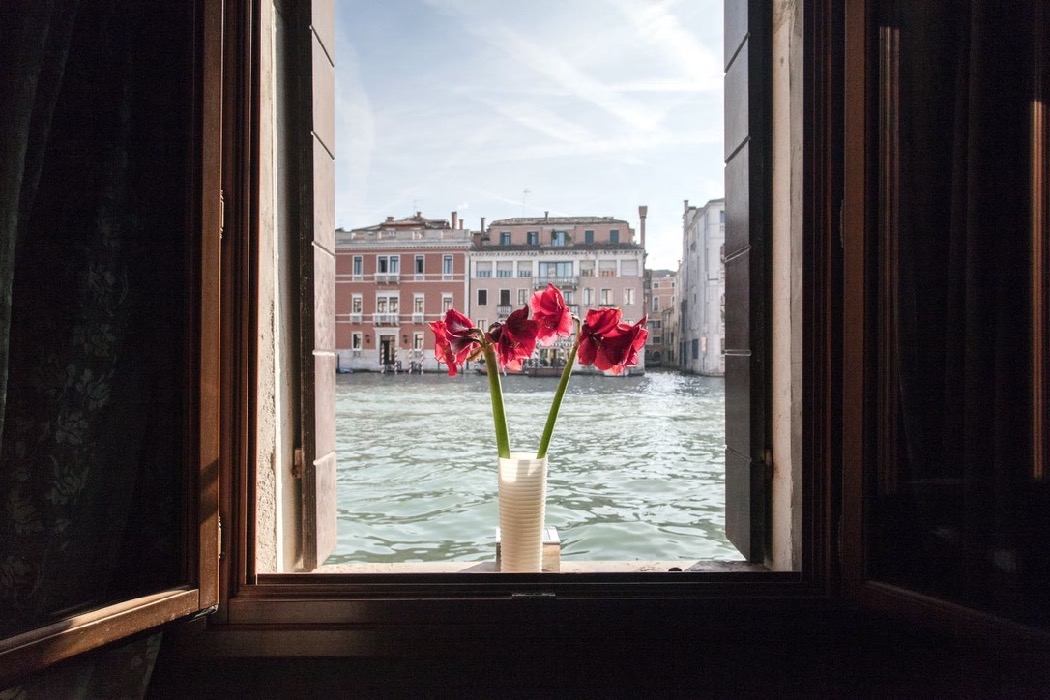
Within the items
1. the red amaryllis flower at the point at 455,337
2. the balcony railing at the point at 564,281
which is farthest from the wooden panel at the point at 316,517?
the balcony railing at the point at 564,281

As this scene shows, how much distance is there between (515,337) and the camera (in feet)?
3.07

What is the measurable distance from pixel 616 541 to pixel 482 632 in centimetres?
118

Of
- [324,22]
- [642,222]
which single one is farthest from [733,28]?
A: [642,222]

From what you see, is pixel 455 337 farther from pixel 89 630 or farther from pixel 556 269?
pixel 556 269

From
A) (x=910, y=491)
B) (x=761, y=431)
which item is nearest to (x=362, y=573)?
(x=761, y=431)

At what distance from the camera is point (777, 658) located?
0.85m

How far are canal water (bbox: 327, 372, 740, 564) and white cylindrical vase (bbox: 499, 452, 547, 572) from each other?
2.71 ft

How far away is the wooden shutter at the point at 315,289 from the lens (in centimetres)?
108

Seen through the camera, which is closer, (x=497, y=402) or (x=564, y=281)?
(x=497, y=402)

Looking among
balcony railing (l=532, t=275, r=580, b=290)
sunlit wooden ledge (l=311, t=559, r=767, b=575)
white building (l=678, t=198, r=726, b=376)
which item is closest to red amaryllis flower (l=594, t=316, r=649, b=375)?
sunlit wooden ledge (l=311, t=559, r=767, b=575)

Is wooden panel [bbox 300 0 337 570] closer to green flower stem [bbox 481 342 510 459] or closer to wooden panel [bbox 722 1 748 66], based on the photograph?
green flower stem [bbox 481 342 510 459]

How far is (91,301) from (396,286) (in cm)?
1989

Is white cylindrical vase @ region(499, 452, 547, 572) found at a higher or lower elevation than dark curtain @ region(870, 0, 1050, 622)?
lower

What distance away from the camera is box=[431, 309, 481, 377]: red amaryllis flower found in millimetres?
933
